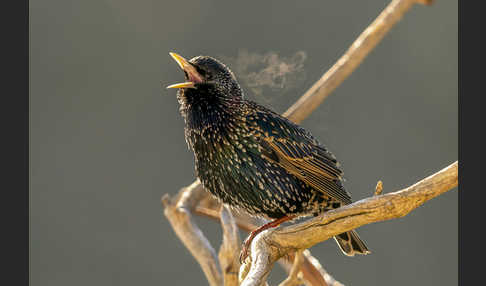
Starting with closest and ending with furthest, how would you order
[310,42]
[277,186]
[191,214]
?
1. [277,186]
2. [191,214]
3. [310,42]

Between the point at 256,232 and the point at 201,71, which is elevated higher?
the point at 201,71

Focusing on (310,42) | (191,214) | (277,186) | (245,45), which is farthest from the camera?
(310,42)

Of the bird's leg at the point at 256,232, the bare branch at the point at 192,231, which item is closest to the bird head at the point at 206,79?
the bird's leg at the point at 256,232

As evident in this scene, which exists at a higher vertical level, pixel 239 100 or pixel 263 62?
pixel 263 62

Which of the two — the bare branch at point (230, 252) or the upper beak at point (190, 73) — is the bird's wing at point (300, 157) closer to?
the upper beak at point (190, 73)

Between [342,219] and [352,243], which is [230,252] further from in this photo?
[342,219]

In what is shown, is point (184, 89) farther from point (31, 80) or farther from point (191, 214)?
point (31, 80)

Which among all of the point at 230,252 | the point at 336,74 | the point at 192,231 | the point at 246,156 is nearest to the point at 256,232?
the point at 230,252

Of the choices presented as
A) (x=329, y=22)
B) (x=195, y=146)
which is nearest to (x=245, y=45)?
(x=329, y=22)
